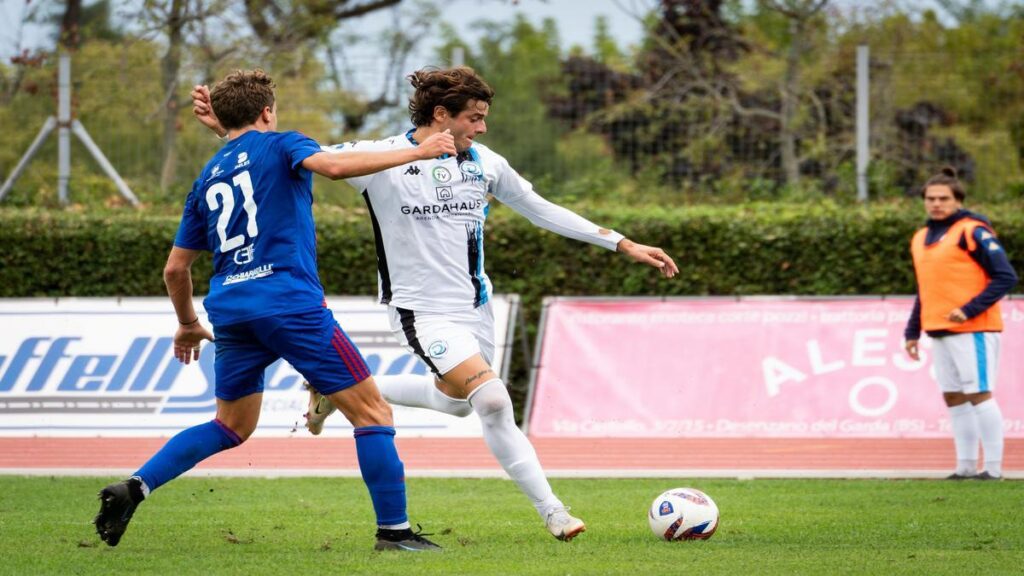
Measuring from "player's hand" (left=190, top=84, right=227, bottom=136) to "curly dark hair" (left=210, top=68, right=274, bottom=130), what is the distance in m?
0.12

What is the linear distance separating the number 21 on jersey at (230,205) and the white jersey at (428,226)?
63 cm

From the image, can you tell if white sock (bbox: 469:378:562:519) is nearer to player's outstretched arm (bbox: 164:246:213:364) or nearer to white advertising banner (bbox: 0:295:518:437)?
player's outstretched arm (bbox: 164:246:213:364)

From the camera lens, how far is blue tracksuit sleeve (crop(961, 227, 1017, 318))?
9.16 meters

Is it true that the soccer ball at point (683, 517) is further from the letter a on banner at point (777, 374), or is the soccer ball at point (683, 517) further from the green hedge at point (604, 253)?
the green hedge at point (604, 253)

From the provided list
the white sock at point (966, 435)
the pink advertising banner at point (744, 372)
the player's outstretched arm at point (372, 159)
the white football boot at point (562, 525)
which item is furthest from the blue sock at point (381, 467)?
the pink advertising banner at point (744, 372)

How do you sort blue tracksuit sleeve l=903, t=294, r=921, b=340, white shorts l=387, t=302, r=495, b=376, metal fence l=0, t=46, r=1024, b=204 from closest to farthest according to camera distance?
white shorts l=387, t=302, r=495, b=376 → blue tracksuit sleeve l=903, t=294, r=921, b=340 → metal fence l=0, t=46, r=1024, b=204

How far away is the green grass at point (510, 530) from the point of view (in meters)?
5.42

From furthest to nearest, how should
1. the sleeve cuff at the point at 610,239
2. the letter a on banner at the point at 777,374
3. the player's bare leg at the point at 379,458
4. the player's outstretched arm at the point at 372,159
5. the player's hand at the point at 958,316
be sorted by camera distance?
the letter a on banner at the point at 777,374, the player's hand at the point at 958,316, the sleeve cuff at the point at 610,239, the player's bare leg at the point at 379,458, the player's outstretched arm at the point at 372,159

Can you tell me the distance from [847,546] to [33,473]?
581cm

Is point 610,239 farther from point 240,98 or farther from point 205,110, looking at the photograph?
point 205,110

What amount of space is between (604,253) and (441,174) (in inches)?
285

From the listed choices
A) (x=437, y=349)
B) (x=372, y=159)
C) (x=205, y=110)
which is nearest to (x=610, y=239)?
(x=437, y=349)

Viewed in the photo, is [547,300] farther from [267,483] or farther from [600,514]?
[600,514]

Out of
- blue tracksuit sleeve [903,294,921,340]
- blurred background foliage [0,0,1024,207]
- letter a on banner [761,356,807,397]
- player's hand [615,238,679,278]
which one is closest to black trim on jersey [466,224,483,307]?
player's hand [615,238,679,278]
